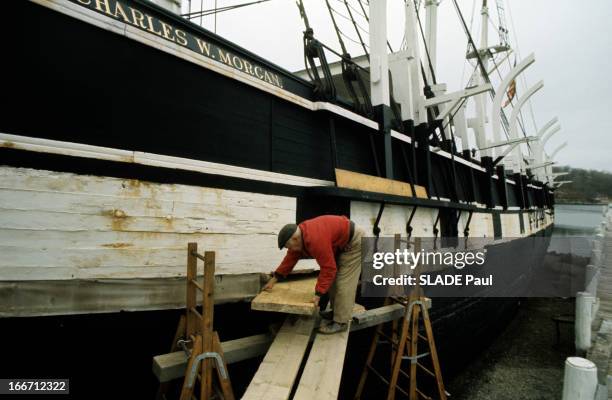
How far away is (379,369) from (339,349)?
296 cm

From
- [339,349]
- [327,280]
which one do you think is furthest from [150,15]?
[339,349]

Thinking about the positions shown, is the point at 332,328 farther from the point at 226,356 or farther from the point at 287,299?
the point at 226,356

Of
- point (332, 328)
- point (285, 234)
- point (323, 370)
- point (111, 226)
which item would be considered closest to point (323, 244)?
point (285, 234)

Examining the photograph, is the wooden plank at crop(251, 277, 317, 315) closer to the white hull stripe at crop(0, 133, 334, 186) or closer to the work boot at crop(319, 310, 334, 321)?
the work boot at crop(319, 310, 334, 321)


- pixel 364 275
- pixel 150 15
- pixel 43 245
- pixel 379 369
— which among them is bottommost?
pixel 379 369

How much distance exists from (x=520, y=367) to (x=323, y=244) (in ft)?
25.2

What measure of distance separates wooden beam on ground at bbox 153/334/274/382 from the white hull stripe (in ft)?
5.40

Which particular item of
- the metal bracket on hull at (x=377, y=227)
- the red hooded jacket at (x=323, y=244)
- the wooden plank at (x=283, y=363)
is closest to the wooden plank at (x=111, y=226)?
the red hooded jacket at (x=323, y=244)

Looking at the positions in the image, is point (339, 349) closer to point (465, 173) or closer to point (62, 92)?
point (62, 92)

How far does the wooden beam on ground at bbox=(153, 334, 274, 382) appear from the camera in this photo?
255 centimetres

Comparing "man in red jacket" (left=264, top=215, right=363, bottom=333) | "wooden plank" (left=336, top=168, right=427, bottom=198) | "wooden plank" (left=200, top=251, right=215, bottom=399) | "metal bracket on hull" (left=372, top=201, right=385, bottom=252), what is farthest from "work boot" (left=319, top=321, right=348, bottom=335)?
"metal bracket on hull" (left=372, top=201, right=385, bottom=252)

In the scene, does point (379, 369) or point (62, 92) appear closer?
point (62, 92)

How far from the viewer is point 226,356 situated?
9.44ft

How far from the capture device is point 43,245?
2416mm
